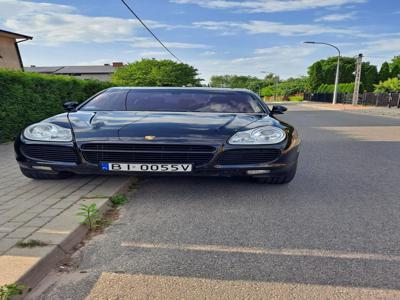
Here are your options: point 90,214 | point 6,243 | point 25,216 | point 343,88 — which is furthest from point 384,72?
point 6,243

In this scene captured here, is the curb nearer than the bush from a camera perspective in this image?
Yes

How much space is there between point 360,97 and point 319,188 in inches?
1598

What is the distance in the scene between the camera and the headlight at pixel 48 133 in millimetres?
3869

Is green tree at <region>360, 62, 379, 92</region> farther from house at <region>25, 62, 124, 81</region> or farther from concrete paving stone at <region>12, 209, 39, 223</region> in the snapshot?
concrete paving stone at <region>12, 209, 39, 223</region>

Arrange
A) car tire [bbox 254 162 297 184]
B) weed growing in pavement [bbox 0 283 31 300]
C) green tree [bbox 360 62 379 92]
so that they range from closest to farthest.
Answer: weed growing in pavement [bbox 0 283 31 300] → car tire [bbox 254 162 297 184] → green tree [bbox 360 62 379 92]

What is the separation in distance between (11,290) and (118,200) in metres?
1.86

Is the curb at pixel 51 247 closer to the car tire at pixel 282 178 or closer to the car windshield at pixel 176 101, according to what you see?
the car windshield at pixel 176 101

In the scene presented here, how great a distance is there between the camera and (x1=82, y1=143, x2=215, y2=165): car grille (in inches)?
147

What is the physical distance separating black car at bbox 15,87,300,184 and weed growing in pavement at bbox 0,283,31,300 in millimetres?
1767

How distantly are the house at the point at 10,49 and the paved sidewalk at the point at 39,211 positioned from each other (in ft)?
71.8

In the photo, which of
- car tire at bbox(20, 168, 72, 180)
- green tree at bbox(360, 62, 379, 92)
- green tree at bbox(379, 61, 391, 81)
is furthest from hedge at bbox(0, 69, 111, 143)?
green tree at bbox(360, 62, 379, 92)

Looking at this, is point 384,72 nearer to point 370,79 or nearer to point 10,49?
point 370,79

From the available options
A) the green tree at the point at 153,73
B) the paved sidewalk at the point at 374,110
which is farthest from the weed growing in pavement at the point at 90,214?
the green tree at the point at 153,73

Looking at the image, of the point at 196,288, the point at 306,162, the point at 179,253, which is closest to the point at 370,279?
the point at 196,288
